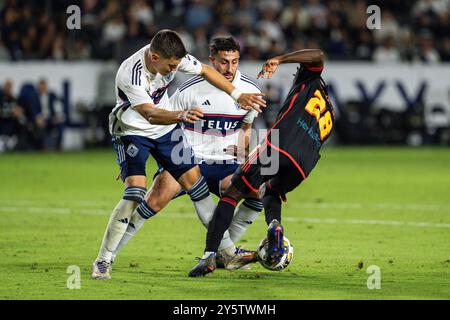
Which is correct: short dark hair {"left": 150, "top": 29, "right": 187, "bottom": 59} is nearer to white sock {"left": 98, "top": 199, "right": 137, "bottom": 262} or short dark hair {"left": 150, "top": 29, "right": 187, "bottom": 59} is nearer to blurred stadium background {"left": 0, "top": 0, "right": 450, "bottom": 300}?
white sock {"left": 98, "top": 199, "right": 137, "bottom": 262}

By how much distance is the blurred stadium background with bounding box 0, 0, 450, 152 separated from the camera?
24.6m

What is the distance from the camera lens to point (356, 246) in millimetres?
10766

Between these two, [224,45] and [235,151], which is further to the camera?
[235,151]

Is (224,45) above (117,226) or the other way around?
above

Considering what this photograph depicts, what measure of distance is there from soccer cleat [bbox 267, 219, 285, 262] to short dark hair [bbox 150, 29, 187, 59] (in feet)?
5.63

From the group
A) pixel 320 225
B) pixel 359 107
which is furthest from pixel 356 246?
pixel 359 107

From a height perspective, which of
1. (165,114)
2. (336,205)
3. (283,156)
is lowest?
(336,205)

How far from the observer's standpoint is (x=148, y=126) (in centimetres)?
912

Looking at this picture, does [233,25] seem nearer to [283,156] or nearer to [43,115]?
[43,115]

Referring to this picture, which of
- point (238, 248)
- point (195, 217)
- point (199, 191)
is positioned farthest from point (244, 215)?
point (195, 217)

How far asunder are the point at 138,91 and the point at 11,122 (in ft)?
51.8

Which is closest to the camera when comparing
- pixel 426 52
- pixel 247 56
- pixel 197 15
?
pixel 247 56
